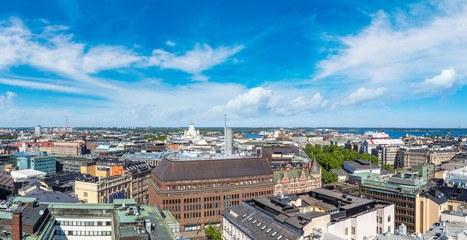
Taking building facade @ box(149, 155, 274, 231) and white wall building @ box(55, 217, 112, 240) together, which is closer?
white wall building @ box(55, 217, 112, 240)

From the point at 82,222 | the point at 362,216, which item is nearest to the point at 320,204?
the point at 362,216

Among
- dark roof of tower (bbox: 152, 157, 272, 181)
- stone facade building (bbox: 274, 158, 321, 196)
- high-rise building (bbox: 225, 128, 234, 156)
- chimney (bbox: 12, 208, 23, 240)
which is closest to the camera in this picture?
chimney (bbox: 12, 208, 23, 240)

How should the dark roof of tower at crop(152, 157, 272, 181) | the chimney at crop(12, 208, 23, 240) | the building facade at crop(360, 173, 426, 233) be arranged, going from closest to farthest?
the chimney at crop(12, 208, 23, 240) → the building facade at crop(360, 173, 426, 233) → the dark roof of tower at crop(152, 157, 272, 181)

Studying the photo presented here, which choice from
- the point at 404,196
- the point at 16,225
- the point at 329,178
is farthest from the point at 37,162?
the point at 404,196

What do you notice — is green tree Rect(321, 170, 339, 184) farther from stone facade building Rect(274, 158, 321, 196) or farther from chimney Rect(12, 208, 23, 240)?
chimney Rect(12, 208, 23, 240)

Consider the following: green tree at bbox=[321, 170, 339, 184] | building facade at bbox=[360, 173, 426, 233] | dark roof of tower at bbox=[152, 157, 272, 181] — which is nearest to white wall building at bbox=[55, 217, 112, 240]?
dark roof of tower at bbox=[152, 157, 272, 181]

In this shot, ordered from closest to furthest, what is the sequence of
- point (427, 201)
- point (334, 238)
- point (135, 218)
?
point (135, 218)
point (334, 238)
point (427, 201)

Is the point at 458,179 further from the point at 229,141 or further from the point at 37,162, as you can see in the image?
the point at 37,162

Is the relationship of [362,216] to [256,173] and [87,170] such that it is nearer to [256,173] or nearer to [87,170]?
[256,173]

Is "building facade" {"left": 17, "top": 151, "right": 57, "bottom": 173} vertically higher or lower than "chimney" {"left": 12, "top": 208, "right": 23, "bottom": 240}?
lower
